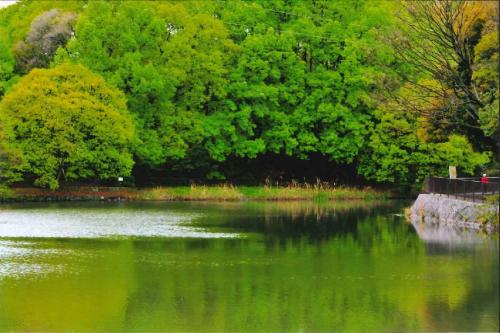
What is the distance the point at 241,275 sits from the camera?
77.6 feet

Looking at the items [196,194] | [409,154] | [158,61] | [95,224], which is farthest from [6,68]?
[409,154]

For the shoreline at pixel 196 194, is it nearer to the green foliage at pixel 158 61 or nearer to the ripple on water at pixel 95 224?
the green foliage at pixel 158 61

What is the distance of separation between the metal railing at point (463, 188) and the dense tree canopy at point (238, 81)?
541 inches

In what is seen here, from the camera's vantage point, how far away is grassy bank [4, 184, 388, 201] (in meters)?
51.3

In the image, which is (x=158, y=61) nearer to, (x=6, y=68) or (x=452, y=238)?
(x=6, y=68)

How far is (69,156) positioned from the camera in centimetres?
5109

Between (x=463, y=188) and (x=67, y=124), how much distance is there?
76.9ft

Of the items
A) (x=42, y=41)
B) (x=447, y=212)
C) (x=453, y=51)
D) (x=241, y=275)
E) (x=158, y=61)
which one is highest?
(x=42, y=41)

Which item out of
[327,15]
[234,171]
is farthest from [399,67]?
[234,171]

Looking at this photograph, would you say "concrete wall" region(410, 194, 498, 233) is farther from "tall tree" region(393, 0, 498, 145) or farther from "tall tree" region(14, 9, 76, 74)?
"tall tree" region(14, 9, 76, 74)

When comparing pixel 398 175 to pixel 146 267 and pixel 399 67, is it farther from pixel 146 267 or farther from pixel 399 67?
pixel 146 267

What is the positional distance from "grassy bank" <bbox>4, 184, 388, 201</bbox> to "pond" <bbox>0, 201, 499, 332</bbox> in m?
12.2

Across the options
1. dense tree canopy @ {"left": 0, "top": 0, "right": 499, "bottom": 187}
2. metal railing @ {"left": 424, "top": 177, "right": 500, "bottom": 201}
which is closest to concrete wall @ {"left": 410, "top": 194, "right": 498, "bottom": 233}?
metal railing @ {"left": 424, "top": 177, "right": 500, "bottom": 201}

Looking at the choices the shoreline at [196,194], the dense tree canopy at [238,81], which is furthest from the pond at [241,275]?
the dense tree canopy at [238,81]
